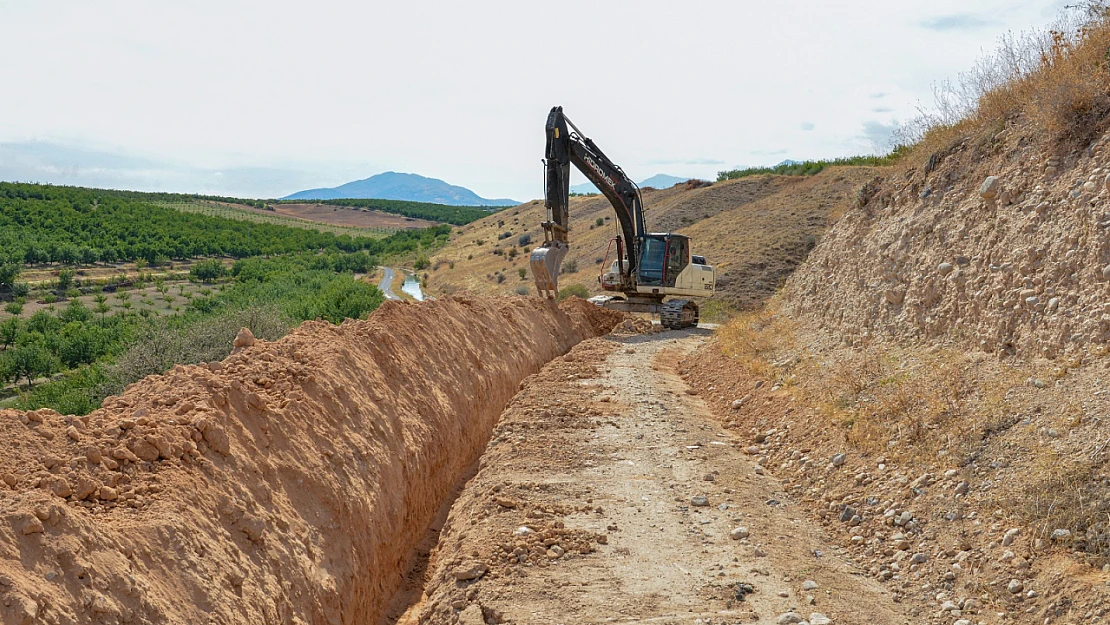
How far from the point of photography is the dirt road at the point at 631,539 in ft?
18.9

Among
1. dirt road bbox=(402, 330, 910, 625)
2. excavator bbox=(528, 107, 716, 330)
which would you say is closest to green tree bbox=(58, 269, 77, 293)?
excavator bbox=(528, 107, 716, 330)

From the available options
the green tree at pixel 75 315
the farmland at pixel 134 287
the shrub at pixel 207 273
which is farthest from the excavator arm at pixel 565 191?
the shrub at pixel 207 273

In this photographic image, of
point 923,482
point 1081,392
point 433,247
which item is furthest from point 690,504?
point 433,247

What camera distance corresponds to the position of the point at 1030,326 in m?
8.06

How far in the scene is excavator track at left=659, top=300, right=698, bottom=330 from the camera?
69.5ft

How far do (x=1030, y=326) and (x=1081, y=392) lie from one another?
153 cm

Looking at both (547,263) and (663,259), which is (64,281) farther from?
(663,259)

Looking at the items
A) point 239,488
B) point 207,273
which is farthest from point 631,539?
point 207,273

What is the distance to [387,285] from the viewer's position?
48.5 m

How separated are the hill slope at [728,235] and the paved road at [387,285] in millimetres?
2769

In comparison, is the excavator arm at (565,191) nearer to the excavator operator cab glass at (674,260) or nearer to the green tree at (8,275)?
the excavator operator cab glass at (674,260)

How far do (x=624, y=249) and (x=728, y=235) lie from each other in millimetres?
15968

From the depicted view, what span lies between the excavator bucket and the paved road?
19.8 m

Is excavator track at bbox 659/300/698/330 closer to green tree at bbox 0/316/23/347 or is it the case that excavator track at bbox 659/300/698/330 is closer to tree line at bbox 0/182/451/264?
green tree at bbox 0/316/23/347
